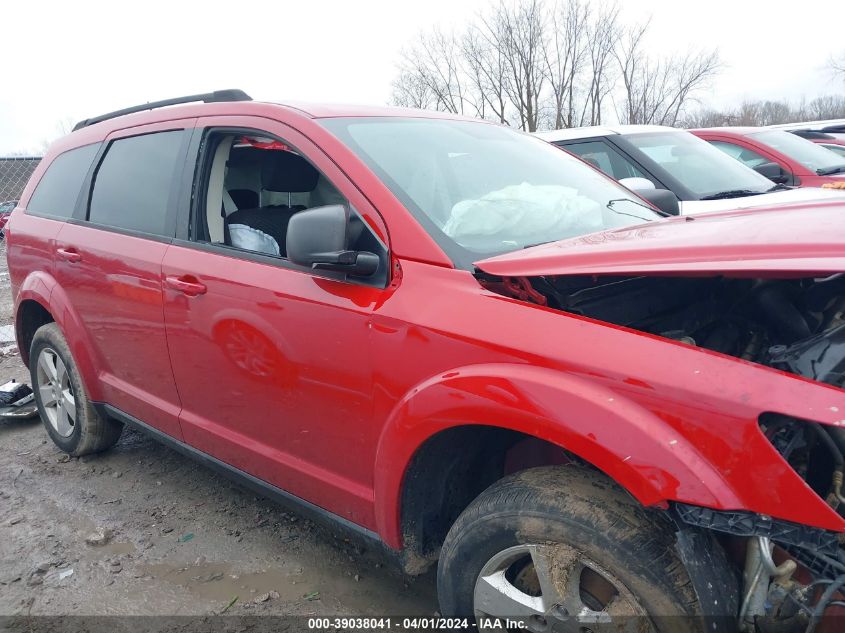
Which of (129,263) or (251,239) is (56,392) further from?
(251,239)

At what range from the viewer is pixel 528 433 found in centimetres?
179

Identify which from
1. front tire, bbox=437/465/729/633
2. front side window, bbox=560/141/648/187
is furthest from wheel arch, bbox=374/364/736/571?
front side window, bbox=560/141/648/187

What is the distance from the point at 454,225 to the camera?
2.28 metres

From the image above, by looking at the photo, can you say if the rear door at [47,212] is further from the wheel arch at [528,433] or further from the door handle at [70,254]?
the wheel arch at [528,433]

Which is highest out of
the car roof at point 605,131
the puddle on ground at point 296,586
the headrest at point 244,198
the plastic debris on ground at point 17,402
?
the car roof at point 605,131

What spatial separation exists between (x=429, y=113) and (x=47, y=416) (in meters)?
2.98

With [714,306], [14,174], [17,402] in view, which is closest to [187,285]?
[714,306]

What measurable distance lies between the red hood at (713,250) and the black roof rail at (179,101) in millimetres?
1623

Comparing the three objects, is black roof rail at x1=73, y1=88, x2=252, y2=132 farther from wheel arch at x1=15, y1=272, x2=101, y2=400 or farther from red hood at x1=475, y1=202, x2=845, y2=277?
red hood at x1=475, y1=202, x2=845, y2=277

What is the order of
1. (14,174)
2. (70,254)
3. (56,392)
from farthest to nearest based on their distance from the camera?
(14,174) < (56,392) < (70,254)

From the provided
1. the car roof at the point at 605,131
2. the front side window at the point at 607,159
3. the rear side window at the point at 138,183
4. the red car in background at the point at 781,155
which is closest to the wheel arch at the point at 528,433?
the rear side window at the point at 138,183

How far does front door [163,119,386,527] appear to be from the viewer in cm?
226

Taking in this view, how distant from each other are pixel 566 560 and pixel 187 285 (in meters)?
1.82

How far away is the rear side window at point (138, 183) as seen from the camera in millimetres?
3056
